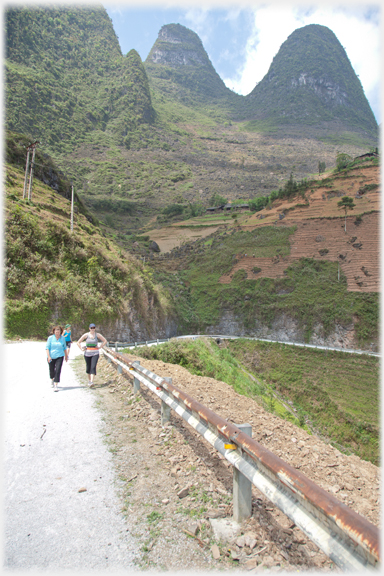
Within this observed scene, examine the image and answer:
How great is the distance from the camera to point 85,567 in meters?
2.36

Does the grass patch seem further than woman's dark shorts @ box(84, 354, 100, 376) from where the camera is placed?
Yes

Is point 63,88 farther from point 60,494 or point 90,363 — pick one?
point 60,494

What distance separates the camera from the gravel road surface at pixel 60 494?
8.04ft

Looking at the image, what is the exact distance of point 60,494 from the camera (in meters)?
3.32

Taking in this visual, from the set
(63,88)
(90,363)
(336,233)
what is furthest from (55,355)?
(63,88)

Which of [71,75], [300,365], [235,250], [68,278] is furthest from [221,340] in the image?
[71,75]

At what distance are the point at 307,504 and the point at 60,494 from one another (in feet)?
8.31

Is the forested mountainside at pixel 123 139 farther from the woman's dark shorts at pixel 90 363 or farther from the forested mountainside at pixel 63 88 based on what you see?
the woman's dark shorts at pixel 90 363

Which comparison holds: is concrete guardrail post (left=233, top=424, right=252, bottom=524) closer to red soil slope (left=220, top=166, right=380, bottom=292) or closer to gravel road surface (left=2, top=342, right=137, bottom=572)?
gravel road surface (left=2, top=342, right=137, bottom=572)

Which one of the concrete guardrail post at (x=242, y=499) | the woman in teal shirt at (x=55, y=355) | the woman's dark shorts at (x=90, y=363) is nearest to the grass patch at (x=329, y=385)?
the woman's dark shorts at (x=90, y=363)

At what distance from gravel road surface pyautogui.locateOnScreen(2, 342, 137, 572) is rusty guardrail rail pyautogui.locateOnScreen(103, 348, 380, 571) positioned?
1.15 m

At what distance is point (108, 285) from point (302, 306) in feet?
87.7

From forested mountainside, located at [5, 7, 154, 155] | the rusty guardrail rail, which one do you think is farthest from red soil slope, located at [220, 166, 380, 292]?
forested mountainside, located at [5, 7, 154, 155]

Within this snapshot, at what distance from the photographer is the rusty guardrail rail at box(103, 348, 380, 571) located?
1.74 m
